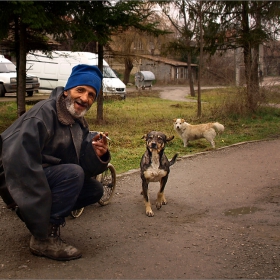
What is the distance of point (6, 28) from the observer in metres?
11.9

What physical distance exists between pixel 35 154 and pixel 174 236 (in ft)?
6.32

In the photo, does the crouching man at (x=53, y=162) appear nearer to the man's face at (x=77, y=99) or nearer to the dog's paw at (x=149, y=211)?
the man's face at (x=77, y=99)

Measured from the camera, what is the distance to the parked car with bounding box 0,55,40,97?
23.0m

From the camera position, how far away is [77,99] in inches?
172

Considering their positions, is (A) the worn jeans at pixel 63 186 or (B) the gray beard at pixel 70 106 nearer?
(A) the worn jeans at pixel 63 186

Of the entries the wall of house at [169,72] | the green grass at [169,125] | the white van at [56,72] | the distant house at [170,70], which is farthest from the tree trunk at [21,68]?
the wall of house at [169,72]

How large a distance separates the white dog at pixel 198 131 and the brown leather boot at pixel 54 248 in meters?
7.22

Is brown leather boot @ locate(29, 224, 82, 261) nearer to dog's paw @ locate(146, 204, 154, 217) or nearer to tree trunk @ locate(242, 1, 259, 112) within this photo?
dog's paw @ locate(146, 204, 154, 217)

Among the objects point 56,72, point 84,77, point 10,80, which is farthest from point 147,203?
point 56,72

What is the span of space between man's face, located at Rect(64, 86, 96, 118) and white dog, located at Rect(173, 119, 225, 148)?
6.93 meters

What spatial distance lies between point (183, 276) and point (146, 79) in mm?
34116

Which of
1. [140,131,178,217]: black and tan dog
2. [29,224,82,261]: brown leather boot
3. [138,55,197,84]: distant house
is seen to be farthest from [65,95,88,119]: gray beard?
[138,55,197,84]: distant house

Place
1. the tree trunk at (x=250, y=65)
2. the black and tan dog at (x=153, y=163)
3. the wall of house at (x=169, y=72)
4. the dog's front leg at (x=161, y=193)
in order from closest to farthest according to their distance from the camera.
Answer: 1. the black and tan dog at (x=153, y=163)
2. the dog's front leg at (x=161, y=193)
3. the tree trunk at (x=250, y=65)
4. the wall of house at (x=169, y=72)

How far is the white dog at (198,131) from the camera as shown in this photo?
11.0m
